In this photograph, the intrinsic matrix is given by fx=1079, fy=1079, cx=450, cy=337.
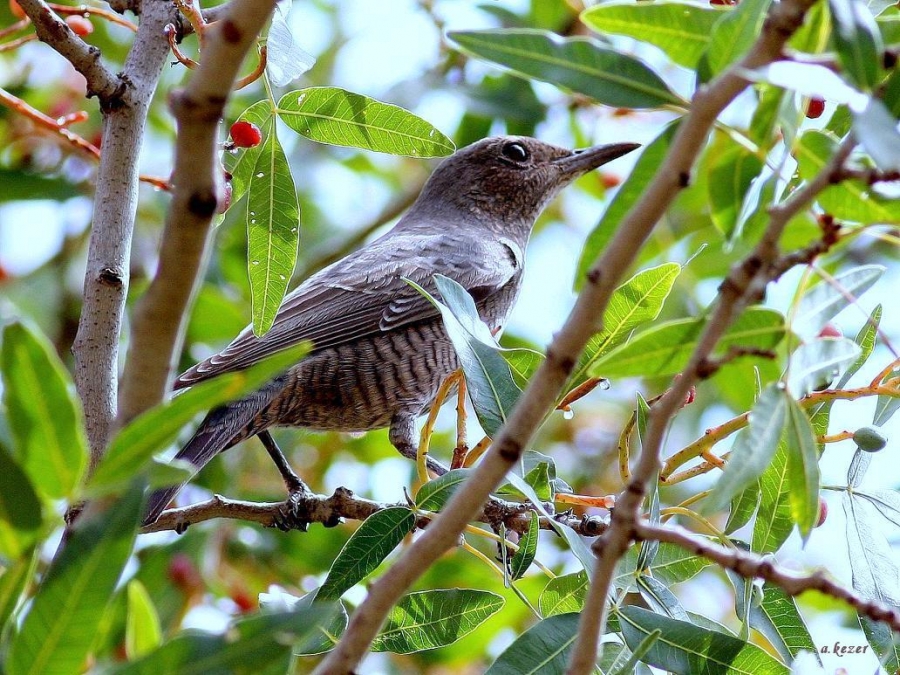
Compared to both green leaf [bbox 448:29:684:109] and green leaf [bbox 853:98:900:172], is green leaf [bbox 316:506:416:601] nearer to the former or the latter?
green leaf [bbox 448:29:684:109]

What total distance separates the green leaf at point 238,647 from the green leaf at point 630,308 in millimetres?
1312

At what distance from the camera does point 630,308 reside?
8.85 feet

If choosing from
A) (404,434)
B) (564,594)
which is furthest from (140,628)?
(404,434)

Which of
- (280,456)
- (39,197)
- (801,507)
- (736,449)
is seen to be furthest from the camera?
(39,197)

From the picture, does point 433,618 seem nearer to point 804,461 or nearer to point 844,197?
point 804,461

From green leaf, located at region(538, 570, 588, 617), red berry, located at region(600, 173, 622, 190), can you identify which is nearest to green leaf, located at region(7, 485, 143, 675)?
green leaf, located at region(538, 570, 588, 617)

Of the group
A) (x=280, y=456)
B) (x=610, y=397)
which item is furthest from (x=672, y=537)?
(x=610, y=397)

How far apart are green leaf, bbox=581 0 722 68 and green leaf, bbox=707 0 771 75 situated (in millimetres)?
42

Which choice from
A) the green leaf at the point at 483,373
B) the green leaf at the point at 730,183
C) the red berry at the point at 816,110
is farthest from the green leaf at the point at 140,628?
the red berry at the point at 816,110

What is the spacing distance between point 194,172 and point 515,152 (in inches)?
178

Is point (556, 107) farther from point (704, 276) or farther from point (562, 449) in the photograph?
point (562, 449)

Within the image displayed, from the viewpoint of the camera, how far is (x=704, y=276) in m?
5.54

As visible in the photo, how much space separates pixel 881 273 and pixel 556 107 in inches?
161

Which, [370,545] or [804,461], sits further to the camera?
[370,545]
